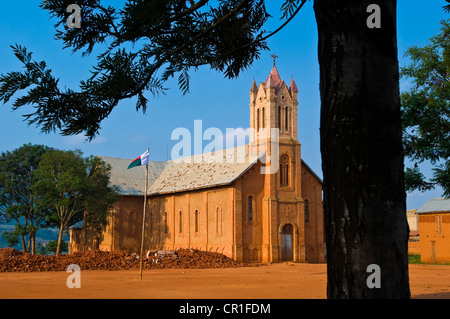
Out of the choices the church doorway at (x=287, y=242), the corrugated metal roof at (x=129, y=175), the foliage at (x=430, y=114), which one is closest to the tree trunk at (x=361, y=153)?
the foliage at (x=430, y=114)

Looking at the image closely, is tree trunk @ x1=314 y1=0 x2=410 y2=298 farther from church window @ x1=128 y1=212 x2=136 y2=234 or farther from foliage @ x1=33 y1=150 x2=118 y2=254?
church window @ x1=128 y1=212 x2=136 y2=234

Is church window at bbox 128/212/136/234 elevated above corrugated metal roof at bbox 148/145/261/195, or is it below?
below

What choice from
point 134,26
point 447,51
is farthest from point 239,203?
point 134,26

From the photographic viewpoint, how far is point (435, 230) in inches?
2037

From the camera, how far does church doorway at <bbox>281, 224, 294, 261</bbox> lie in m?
48.4

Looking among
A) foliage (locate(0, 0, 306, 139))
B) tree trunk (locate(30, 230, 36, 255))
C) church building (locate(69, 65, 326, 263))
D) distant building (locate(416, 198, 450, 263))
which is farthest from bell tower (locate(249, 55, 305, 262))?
foliage (locate(0, 0, 306, 139))

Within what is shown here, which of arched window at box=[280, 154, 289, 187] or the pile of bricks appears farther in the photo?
arched window at box=[280, 154, 289, 187]

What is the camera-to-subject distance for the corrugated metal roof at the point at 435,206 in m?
51.3

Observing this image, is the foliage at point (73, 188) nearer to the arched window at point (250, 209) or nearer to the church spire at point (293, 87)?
the arched window at point (250, 209)

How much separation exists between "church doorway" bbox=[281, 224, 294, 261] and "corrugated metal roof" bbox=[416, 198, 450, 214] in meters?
14.7

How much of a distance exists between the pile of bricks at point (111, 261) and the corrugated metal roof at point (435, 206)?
21.4 metres

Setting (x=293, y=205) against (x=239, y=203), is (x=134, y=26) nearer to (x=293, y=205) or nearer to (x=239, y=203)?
(x=239, y=203)
